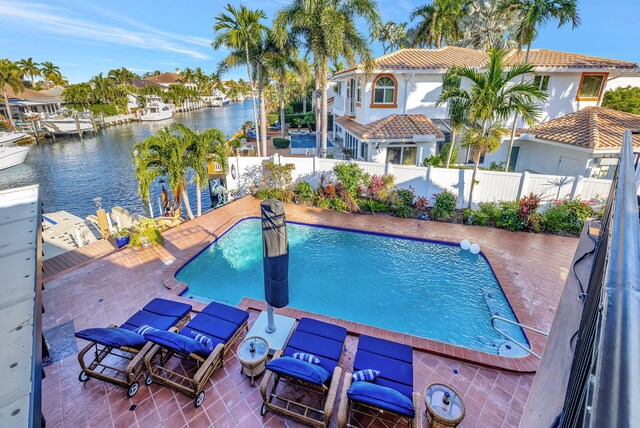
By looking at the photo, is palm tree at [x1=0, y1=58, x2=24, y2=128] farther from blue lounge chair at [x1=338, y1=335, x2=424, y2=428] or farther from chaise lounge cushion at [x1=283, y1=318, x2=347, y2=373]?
blue lounge chair at [x1=338, y1=335, x2=424, y2=428]

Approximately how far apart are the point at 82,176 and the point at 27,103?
42186mm

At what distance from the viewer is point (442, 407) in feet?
15.7

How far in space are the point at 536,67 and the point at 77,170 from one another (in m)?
36.7

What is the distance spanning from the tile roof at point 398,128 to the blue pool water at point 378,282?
6509 mm

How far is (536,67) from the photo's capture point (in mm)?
16469

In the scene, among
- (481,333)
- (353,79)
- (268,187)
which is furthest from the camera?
(353,79)

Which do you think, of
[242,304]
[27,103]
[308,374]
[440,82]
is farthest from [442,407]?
Result: [27,103]

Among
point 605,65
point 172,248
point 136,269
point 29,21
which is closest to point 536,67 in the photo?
point 605,65

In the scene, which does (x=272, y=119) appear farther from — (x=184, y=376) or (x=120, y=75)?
(x=120, y=75)

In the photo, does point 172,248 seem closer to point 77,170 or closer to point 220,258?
point 220,258

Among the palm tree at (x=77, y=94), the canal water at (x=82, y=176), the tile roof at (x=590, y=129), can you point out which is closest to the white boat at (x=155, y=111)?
the palm tree at (x=77, y=94)

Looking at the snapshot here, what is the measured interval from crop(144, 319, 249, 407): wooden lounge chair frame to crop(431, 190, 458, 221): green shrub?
10123 mm

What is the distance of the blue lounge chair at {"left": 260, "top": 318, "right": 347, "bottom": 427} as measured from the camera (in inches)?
194

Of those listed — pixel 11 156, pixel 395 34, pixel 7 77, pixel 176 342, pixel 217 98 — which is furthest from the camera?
pixel 217 98
